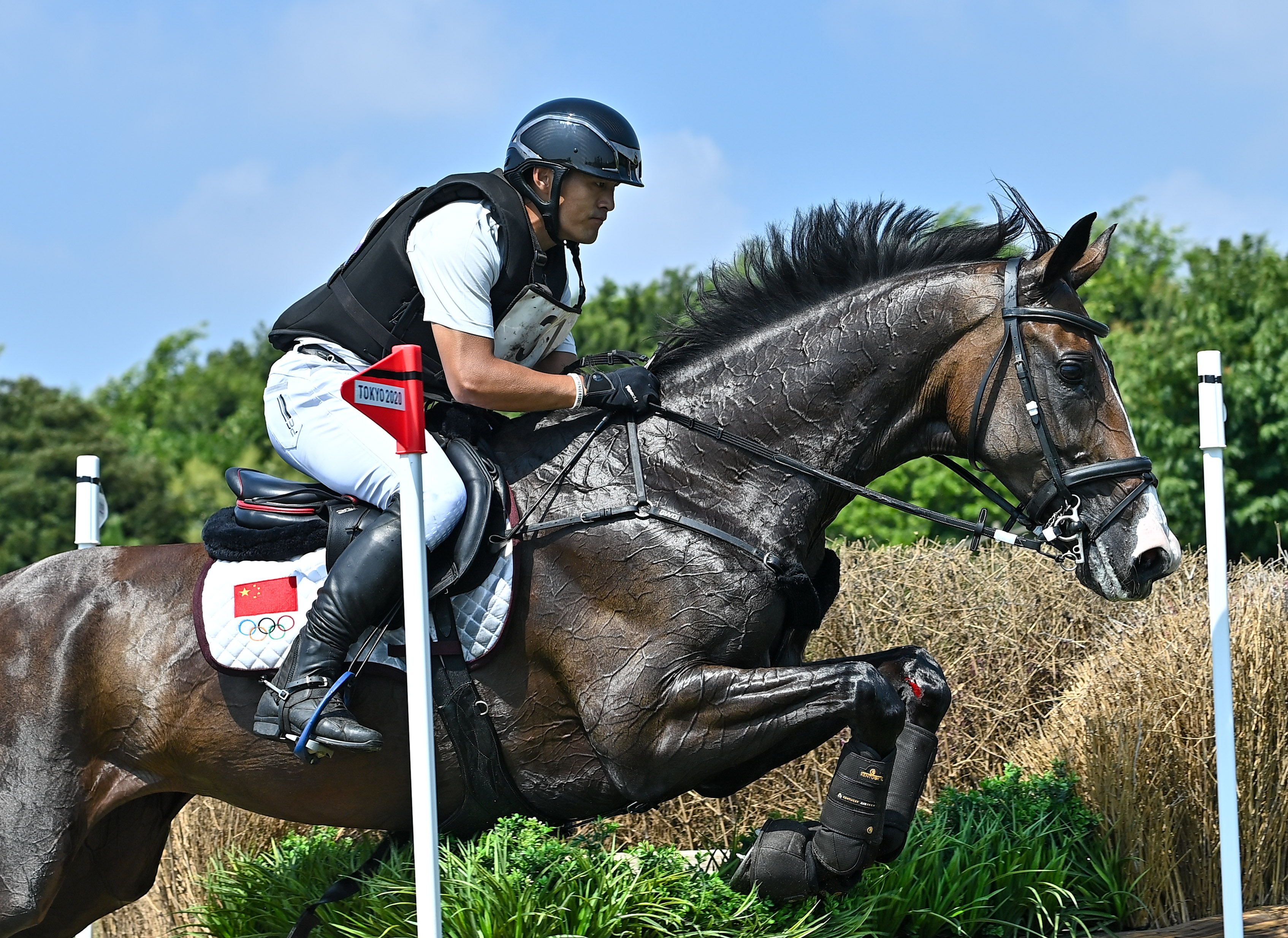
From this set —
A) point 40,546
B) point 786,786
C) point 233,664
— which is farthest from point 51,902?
point 40,546

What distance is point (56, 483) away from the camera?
28406 mm

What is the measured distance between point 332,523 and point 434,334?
2.26 ft

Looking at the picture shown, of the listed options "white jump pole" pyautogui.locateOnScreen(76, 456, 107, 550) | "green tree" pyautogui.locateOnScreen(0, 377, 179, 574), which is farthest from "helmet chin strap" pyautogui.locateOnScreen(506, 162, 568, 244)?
"green tree" pyautogui.locateOnScreen(0, 377, 179, 574)

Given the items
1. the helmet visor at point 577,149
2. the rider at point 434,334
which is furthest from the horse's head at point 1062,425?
the helmet visor at point 577,149

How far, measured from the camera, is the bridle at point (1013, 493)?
4.05m

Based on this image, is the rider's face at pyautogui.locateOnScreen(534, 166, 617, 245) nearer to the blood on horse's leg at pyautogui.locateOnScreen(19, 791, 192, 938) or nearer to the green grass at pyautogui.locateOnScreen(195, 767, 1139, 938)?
the green grass at pyautogui.locateOnScreen(195, 767, 1139, 938)

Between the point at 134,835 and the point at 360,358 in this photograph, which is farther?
the point at 134,835

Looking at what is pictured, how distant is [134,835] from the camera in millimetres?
4992

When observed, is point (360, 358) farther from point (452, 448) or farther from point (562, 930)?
point (562, 930)

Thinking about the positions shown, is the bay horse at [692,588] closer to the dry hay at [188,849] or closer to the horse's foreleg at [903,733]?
the horse's foreleg at [903,733]

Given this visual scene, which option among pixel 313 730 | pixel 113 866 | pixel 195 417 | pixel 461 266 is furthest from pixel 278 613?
pixel 195 417

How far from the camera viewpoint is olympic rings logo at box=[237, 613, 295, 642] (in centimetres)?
432

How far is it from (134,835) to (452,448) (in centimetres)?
202

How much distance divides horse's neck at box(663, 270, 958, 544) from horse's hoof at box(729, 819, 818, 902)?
930 millimetres
